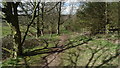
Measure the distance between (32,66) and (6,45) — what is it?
4650mm

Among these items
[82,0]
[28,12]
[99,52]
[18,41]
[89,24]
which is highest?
[82,0]

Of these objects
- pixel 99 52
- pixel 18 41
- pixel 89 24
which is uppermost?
pixel 89 24

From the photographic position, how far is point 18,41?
763 centimetres

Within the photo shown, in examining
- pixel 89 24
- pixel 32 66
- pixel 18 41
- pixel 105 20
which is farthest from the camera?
pixel 89 24

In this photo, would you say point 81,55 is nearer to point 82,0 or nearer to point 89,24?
point 89,24

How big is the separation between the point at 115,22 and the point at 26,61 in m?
7.44

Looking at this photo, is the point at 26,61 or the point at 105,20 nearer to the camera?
the point at 26,61

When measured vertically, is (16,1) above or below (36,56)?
above

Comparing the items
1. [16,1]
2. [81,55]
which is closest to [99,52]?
[81,55]

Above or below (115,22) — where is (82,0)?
above

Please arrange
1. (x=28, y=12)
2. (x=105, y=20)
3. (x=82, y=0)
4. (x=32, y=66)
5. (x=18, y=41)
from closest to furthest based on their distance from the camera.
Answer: (x=32, y=66) → (x=18, y=41) → (x=105, y=20) → (x=82, y=0) → (x=28, y=12)

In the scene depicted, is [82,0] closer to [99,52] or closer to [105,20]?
[105,20]

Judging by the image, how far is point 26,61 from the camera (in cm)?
711

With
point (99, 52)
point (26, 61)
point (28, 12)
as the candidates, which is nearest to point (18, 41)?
point (26, 61)
